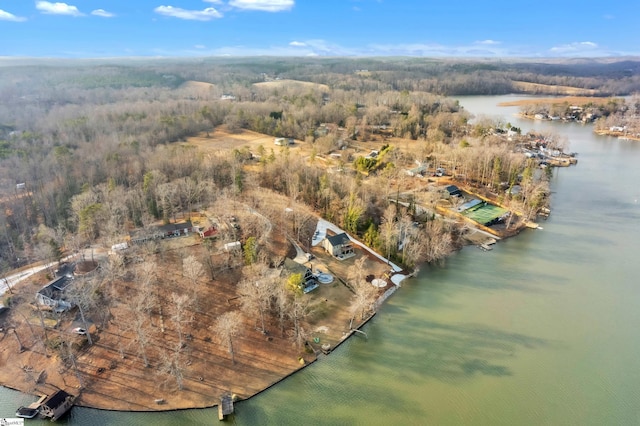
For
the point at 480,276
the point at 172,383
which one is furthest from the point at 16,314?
the point at 480,276

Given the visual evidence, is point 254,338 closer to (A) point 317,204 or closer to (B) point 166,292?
(B) point 166,292

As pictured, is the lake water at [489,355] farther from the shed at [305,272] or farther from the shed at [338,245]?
the shed at [338,245]

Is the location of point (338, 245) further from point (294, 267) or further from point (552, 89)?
point (552, 89)

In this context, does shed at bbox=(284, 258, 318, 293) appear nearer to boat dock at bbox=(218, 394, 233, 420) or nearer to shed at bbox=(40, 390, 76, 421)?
boat dock at bbox=(218, 394, 233, 420)

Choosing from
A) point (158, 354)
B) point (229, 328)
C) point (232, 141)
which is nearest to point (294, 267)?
point (229, 328)

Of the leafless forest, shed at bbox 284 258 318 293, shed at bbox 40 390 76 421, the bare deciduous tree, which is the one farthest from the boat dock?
the leafless forest
